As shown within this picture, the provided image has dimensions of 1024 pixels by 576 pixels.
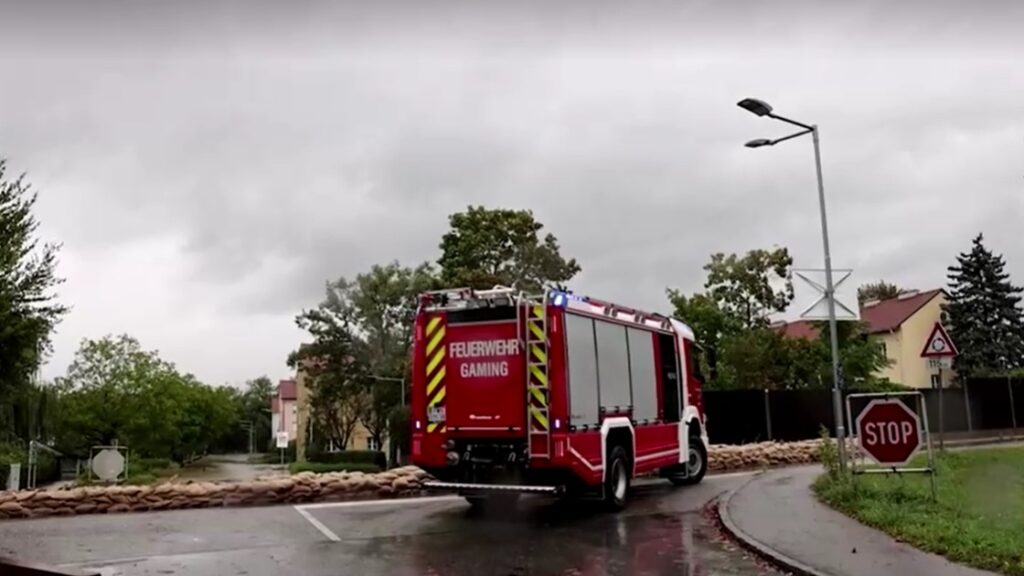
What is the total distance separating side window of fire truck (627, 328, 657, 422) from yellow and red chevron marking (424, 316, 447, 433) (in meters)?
3.23

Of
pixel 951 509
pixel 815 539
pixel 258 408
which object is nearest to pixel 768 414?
pixel 951 509

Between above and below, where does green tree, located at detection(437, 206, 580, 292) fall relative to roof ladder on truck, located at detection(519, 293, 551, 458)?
above

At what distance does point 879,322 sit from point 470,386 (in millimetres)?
47617

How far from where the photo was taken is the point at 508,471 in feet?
39.0

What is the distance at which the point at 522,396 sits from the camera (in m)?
11.7

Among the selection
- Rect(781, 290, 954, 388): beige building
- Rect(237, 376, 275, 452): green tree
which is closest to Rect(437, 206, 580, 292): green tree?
Rect(781, 290, 954, 388): beige building

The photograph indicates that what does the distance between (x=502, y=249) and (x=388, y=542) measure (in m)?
31.5

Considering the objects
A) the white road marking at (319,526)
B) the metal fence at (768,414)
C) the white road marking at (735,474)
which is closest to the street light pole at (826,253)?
the white road marking at (735,474)

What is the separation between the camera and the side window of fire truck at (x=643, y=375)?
13.8 metres

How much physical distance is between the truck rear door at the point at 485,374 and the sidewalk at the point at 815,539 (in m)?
3.30

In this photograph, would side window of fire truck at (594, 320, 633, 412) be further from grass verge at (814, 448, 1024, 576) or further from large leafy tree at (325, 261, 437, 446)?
large leafy tree at (325, 261, 437, 446)

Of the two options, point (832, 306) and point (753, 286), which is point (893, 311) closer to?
point (753, 286)

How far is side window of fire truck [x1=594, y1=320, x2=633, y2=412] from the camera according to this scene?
12.7m

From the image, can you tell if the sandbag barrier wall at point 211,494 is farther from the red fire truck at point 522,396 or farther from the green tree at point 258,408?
the green tree at point 258,408
